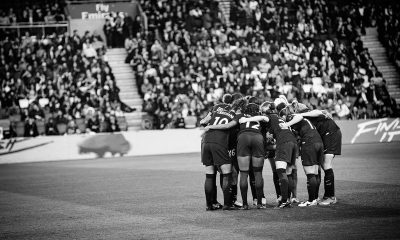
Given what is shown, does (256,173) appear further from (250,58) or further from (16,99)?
(250,58)

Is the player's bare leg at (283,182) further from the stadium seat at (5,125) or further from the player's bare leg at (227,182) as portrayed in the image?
the stadium seat at (5,125)

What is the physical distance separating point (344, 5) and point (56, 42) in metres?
16.2

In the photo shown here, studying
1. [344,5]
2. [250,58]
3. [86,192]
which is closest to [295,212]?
[86,192]

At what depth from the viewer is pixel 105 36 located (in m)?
34.7

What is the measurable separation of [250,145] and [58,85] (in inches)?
739

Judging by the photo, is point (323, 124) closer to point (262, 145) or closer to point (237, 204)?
point (262, 145)

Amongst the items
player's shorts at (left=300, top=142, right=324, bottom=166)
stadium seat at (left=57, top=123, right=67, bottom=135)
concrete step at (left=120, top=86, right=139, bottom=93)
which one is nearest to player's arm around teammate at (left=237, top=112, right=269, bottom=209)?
player's shorts at (left=300, top=142, right=324, bottom=166)

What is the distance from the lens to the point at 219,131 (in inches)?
492

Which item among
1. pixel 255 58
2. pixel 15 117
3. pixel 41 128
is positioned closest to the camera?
pixel 41 128

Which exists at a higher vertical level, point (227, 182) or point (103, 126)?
point (227, 182)

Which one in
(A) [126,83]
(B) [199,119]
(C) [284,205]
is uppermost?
(C) [284,205]

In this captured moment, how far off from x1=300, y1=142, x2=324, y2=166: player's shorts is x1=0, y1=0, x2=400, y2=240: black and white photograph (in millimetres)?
26

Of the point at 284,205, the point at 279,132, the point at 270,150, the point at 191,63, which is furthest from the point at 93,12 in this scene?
the point at 284,205

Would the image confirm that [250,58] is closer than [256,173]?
No
